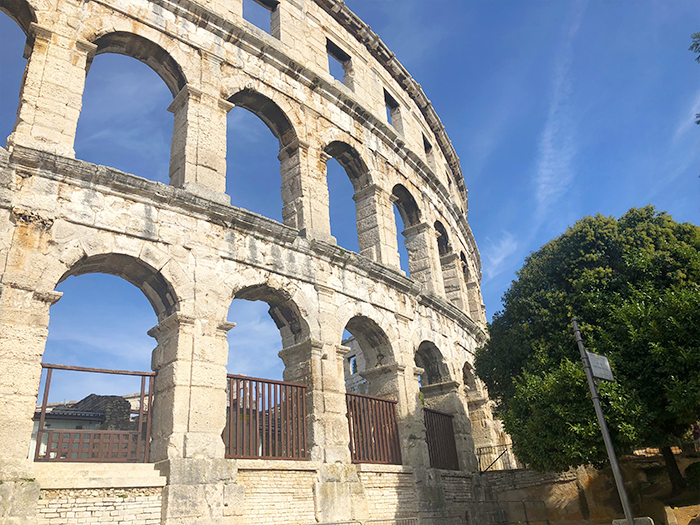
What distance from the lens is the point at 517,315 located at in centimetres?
1242

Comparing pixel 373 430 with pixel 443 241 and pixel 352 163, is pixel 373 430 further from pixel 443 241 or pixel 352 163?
pixel 443 241

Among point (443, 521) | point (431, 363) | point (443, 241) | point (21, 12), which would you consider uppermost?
point (21, 12)

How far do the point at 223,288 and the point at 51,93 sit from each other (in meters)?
4.36

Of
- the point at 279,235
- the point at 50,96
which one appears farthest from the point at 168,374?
the point at 50,96

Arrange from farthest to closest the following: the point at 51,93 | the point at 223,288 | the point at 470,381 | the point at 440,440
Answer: the point at 470,381 < the point at 440,440 < the point at 223,288 < the point at 51,93

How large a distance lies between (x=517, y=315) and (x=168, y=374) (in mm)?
7484

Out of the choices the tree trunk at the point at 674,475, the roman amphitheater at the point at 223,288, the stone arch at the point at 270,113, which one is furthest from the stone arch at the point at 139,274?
the tree trunk at the point at 674,475

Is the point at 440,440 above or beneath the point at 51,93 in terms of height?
beneath

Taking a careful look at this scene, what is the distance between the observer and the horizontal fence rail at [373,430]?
11461 millimetres

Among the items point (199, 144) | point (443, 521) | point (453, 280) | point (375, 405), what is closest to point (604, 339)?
point (375, 405)

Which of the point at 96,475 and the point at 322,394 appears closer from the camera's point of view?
the point at 96,475

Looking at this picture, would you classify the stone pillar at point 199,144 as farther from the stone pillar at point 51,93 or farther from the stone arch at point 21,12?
the stone arch at point 21,12

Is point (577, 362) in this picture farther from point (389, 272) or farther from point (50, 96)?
point (50, 96)

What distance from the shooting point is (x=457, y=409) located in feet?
49.1
